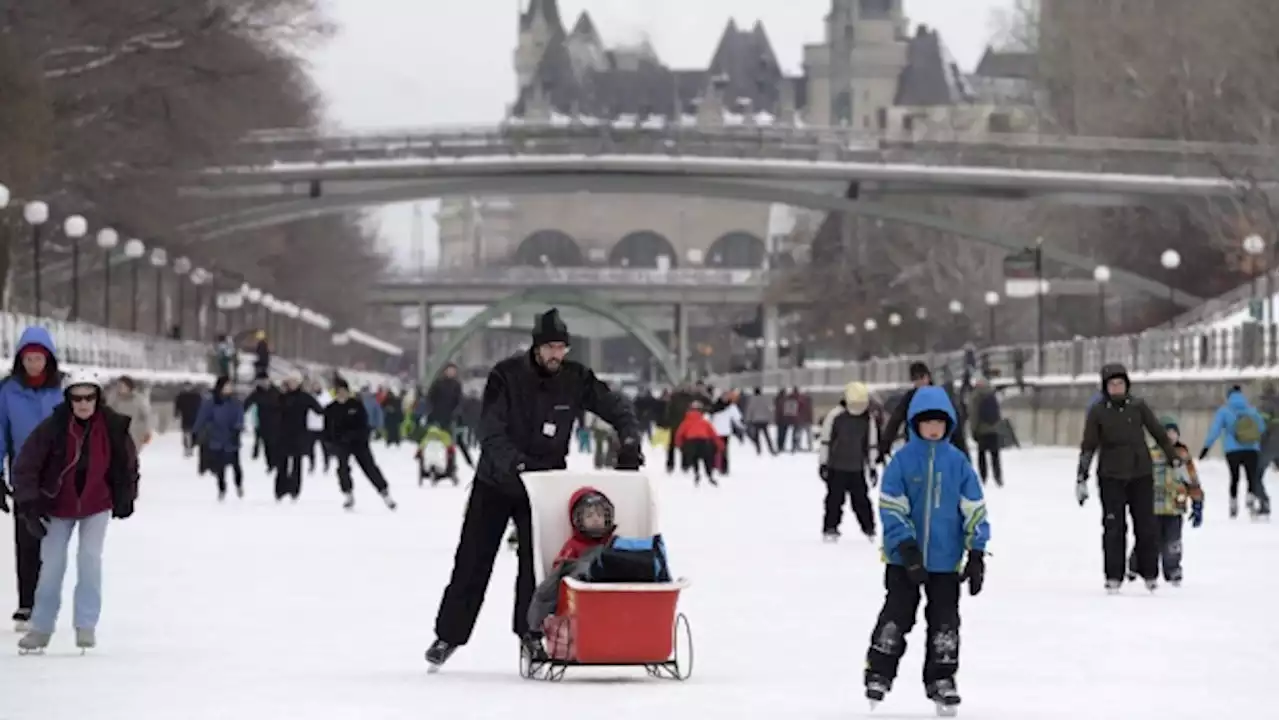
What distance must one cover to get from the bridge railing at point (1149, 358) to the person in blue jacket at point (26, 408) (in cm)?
2247

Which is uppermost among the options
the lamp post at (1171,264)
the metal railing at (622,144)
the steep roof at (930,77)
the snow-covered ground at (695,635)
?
the steep roof at (930,77)

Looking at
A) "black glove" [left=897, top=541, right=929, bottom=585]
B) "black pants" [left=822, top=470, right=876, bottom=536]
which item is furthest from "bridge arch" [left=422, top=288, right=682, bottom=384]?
"black glove" [left=897, top=541, right=929, bottom=585]

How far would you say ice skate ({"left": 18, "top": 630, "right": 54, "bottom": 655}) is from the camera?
13.5 meters

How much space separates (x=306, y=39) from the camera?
55.2 m

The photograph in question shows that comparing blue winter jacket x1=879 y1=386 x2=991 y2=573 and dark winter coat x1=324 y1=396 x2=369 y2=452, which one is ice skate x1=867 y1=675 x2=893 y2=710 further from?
dark winter coat x1=324 y1=396 x2=369 y2=452

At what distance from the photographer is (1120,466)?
17.9 m

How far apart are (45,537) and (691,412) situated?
80.6ft

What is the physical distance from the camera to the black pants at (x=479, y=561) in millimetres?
12453

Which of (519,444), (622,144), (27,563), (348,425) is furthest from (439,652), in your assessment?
(622,144)

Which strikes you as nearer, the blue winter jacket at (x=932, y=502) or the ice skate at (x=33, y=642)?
the blue winter jacket at (x=932, y=502)

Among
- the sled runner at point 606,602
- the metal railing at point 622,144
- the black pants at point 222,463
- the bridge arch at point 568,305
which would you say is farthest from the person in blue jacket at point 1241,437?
the bridge arch at point 568,305

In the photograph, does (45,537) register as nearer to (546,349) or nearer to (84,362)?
(546,349)

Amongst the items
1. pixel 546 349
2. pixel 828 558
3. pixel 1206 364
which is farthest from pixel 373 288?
pixel 546 349

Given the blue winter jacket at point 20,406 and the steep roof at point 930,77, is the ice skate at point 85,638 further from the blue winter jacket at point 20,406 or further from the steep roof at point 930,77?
the steep roof at point 930,77
